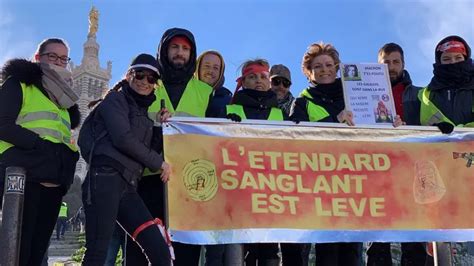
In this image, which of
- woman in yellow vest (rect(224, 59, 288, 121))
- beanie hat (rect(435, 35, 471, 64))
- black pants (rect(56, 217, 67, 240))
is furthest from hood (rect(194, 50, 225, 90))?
black pants (rect(56, 217, 67, 240))

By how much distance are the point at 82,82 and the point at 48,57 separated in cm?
10162

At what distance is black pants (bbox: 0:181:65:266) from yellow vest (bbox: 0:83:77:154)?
1.23 feet

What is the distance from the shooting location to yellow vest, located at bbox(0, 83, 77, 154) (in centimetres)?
393

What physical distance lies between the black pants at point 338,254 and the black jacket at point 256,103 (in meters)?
1.21

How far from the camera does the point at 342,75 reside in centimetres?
455

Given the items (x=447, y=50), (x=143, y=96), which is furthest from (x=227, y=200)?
(x=447, y=50)

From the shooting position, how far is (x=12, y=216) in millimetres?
3504

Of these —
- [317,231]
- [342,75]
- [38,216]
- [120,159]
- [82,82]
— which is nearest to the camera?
[120,159]

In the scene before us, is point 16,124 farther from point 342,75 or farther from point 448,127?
point 448,127

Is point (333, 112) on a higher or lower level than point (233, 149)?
higher

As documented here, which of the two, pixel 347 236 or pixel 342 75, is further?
pixel 342 75

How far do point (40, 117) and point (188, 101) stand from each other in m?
1.18

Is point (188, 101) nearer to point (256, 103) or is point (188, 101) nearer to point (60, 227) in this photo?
point (256, 103)

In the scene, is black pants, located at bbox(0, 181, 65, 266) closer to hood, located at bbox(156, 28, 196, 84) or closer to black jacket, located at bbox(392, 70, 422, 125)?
hood, located at bbox(156, 28, 196, 84)
